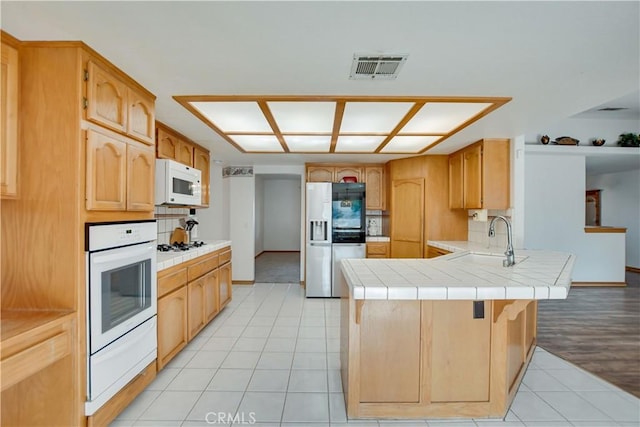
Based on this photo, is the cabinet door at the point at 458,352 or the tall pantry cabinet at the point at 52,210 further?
the cabinet door at the point at 458,352

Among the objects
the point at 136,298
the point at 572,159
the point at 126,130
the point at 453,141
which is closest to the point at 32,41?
the point at 126,130

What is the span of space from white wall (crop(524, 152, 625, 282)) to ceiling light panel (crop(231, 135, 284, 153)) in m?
4.43

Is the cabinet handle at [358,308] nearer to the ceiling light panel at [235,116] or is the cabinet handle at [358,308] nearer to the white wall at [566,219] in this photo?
the ceiling light panel at [235,116]

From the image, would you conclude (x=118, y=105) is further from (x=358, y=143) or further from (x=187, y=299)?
(x=358, y=143)

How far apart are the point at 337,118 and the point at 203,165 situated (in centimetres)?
206

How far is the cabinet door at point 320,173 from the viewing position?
16.9 ft

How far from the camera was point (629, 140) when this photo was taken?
5.20 meters

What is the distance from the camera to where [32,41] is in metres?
Answer: 1.56

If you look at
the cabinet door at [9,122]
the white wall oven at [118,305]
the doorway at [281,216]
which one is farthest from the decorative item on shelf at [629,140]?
the cabinet door at [9,122]

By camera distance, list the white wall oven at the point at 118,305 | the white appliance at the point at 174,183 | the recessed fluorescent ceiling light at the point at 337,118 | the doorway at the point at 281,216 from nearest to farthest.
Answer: the white wall oven at the point at 118,305 < the recessed fluorescent ceiling light at the point at 337,118 < the white appliance at the point at 174,183 < the doorway at the point at 281,216

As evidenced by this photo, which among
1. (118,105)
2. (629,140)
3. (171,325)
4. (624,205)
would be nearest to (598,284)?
(629,140)

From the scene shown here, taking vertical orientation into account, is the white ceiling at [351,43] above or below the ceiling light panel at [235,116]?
above

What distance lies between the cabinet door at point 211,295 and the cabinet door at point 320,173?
7.51ft

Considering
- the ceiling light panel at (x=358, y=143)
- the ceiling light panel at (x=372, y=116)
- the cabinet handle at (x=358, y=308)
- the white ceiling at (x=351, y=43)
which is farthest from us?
the ceiling light panel at (x=358, y=143)
